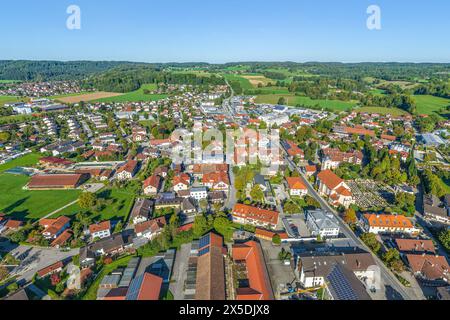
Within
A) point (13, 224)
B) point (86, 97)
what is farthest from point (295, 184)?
point (86, 97)

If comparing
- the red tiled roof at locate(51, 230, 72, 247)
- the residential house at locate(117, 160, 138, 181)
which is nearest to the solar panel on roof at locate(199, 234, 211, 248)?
the red tiled roof at locate(51, 230, 72, 247)

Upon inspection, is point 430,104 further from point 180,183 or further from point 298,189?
point 180,183

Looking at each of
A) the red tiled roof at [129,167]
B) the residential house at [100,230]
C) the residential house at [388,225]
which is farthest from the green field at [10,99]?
the residential house at [388,225]

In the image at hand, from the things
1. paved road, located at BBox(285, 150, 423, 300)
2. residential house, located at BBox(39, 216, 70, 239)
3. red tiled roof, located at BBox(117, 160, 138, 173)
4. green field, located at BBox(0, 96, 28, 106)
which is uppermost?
green field, located at BBox(0, 96, 28, 106)

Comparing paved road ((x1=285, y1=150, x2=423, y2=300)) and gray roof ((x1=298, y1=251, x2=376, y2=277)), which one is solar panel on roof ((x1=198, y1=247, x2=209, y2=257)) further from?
paved road ((x1=285, y1=150, x2=423, y2=300))

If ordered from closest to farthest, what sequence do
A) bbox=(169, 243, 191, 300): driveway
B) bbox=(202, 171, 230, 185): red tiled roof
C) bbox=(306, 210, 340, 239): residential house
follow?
bbox=(169, 243, 191, 300): driveway
bbox=(306, 210, 340, 239): residential house
bbox=(202, 171, 230, 185): red tiled roof

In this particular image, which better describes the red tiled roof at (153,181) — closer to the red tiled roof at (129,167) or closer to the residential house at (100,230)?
the red tiled roof at (129,167)
